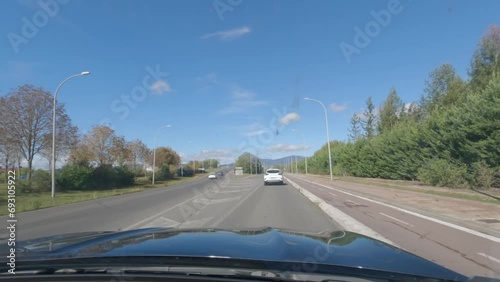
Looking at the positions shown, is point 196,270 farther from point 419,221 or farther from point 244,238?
point 419,221

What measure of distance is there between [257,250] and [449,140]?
28.5 metres

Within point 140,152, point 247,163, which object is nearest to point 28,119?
point 140,152

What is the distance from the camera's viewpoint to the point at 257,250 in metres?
3.56

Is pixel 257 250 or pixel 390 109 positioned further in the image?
pixel 390 109

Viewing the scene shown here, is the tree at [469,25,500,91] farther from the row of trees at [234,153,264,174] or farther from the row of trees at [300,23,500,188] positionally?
the row of trees at [234,153,264,174]

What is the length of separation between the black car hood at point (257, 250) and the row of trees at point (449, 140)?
73.8 feet

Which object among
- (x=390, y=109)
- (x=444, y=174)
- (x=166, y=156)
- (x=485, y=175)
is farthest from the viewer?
(x=166, y=156)

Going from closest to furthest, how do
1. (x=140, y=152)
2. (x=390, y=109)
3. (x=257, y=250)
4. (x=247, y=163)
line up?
1. (x=257, y=250)
2. (x=390, y=109)
3. (x=140, y=152)
4. (x=247, y=163)

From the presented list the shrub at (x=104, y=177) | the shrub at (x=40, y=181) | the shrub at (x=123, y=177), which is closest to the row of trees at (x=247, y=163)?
the shrub at (x=123, y=177)

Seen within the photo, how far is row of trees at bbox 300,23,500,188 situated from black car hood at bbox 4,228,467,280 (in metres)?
22.5

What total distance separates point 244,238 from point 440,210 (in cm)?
1341

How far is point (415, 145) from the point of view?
3509 cm

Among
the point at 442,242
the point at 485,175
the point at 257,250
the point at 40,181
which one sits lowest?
the point at 442,242

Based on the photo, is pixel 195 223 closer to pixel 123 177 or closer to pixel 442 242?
pixel 442 242
